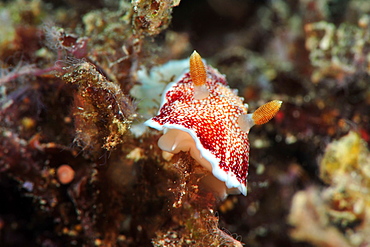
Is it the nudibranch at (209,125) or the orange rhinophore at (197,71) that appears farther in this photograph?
the orange rhinophore at (197,71)

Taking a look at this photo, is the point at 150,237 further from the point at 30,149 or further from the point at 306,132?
the point at 306,132

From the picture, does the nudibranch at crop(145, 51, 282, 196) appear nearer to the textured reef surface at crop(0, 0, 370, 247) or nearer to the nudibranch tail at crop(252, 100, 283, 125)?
the nudibranch tail at crop(252, 100, 283, 125)

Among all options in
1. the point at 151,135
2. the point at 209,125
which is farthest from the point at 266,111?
the point at 151,135

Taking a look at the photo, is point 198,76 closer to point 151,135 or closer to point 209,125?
point 209,125

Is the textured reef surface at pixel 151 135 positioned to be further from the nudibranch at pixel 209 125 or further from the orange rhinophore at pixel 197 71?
the orange rhinophore at pixel 197 71

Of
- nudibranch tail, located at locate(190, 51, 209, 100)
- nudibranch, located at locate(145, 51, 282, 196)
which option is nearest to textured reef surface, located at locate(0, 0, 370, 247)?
nudibranch, located at locate(145, 51, 282, 196)

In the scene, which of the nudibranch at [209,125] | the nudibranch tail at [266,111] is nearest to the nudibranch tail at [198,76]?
the nudibranch at [209,125]

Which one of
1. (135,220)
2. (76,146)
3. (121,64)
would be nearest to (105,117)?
(76,146)
